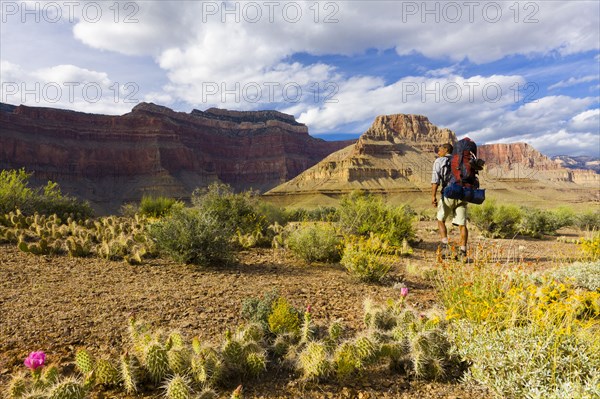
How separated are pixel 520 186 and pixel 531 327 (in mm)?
127187

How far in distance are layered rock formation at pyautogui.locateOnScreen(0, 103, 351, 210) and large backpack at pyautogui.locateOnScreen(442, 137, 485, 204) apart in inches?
4128

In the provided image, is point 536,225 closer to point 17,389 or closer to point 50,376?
point 50,376

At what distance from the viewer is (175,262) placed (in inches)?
295

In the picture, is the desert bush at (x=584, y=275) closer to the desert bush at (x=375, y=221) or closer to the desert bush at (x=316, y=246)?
the desert bush at (x=316, y=246)

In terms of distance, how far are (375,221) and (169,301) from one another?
24.3 ft

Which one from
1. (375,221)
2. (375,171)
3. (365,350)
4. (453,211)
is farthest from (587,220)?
(375,171)

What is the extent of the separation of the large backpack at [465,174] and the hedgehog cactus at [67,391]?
696 centimetres

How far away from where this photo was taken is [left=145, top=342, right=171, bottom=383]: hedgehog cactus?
288 cm

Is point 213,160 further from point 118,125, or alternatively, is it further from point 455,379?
point 455,379

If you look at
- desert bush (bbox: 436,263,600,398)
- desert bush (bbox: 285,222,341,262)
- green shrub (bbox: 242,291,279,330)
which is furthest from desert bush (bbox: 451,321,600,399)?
desert bush (bbox: 285,222,341,262)

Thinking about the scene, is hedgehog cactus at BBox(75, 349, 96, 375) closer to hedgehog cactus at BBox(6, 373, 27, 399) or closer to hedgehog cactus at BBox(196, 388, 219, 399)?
hedgehog cactus at BBox(6, 373, 27, 399)

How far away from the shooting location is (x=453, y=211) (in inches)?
323

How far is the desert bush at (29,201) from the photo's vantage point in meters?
14.3

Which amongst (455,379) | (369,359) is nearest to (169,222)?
(369,359)
